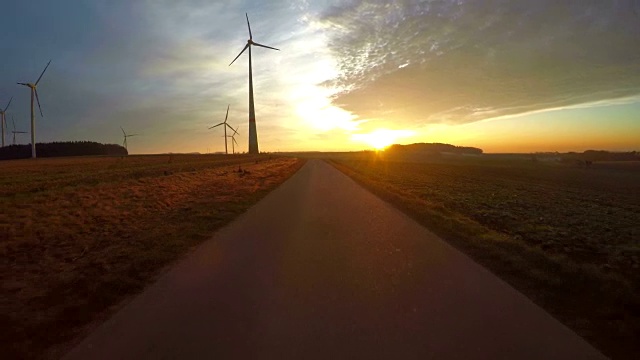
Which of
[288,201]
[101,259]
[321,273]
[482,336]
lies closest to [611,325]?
[482,336]

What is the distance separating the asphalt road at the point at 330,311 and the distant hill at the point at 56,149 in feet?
452

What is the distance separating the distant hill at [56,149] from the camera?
410ft

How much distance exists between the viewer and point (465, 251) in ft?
31.0

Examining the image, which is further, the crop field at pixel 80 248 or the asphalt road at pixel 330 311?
the crop field at pixel 80 248

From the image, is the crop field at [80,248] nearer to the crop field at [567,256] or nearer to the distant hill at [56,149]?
the crop field at [567,256]

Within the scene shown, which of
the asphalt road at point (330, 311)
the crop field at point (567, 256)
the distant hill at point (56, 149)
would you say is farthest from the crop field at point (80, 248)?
the distant hill at point (56, 149)

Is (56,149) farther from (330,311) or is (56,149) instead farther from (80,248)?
(330,311)

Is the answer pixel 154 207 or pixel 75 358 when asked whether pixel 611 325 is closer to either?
pixel 75 358

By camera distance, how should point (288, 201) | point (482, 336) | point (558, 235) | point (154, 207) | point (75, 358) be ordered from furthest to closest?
point (288, 201) → point (154, 207) → point (558, 235) → point (482, 336) → point (75, 358)

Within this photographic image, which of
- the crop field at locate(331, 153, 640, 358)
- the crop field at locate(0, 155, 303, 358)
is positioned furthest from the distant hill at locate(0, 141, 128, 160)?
the crop field at locate(331, 153, 640, 358)

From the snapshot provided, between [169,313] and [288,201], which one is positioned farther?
[288,201]

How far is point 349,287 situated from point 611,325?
3.26 m

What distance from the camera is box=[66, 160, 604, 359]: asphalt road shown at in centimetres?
442

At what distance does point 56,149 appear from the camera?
13700 cm
